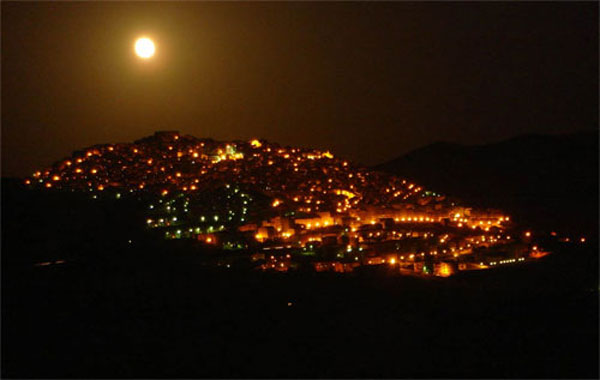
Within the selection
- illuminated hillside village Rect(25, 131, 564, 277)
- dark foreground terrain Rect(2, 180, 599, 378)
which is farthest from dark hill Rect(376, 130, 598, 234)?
dark foreground terrain Rect(2, 180, 599, 378)

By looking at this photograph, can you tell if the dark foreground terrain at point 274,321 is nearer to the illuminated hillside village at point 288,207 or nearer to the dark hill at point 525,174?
the illuminated hillside village at point 288,207

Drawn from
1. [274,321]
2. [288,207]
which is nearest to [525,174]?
[288,207]

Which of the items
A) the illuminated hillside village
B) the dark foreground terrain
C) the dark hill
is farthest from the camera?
the dark hill

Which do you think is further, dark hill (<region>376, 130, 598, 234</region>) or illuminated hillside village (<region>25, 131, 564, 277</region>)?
dark hill (<region>376, 130, 598, 234</region>)

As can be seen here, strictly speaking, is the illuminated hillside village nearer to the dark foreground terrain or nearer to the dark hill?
the dark foreground terrain

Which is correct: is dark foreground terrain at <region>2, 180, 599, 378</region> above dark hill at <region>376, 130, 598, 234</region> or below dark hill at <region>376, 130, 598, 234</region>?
below

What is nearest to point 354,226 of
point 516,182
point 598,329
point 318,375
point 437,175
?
point 598,329

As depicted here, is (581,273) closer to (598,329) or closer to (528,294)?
(528,294)

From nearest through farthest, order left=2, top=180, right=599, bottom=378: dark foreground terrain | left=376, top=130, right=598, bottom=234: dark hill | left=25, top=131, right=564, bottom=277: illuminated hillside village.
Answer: left=2, top=180, right=599, bottom=378: dark foreground terrain
left=25, top=131, right=564, bottom=277: illuminated hillside village
left=376, top=130, right=598, bottom=234: dark hill
